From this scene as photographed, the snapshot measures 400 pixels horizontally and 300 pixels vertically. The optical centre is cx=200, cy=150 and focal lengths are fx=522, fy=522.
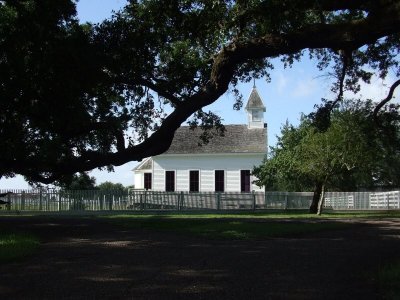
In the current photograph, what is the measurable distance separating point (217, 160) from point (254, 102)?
22.0 ft

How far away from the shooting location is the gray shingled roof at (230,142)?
47.6 metres

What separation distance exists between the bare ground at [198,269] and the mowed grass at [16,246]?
301mm

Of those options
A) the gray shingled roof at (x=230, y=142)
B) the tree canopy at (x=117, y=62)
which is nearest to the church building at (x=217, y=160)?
the gray shingled roof at (x=230, y=142)

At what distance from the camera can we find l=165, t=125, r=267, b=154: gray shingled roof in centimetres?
4758

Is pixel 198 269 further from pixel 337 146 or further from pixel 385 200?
pixel 385 200

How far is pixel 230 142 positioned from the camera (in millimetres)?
48625

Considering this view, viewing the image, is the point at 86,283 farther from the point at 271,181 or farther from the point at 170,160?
the point at 170,160

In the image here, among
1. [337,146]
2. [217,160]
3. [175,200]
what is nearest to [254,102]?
[217,160]

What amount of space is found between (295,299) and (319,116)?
13503 millimetres

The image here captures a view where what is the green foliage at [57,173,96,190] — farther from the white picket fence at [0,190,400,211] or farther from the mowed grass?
the mowed grass

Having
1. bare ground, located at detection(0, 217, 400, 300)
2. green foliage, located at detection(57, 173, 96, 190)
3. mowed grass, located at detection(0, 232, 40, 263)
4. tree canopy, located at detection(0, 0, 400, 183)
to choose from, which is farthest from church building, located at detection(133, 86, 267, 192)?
mowed grass, located at detection(0, 232, 40, 263)

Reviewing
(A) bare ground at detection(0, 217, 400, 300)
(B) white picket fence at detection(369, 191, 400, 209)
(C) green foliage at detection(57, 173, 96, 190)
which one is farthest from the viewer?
(B) white picket fence at detection(369, 191, 400, 209)

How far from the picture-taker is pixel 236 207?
126 feet

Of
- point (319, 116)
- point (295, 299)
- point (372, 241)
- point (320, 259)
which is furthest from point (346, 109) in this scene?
point (295, 299)
